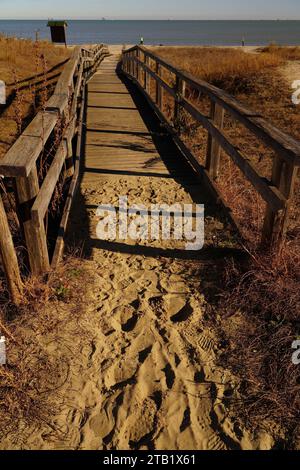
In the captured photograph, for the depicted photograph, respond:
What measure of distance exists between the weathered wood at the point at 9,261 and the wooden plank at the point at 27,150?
10.7 inches

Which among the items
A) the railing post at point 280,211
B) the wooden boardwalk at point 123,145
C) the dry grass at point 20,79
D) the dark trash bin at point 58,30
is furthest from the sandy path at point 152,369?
the dark trash bin at point 58,30

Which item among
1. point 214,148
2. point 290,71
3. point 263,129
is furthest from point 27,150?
point 290,71

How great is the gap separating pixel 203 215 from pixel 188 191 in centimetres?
74

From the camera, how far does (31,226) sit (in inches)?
127

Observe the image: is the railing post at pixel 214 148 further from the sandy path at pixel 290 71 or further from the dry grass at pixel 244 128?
the sandy path at pixel 290 71

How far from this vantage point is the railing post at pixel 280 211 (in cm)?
328

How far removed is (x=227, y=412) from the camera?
2.56 metres

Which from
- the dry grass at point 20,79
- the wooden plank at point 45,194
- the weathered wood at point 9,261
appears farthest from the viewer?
the dry grass at point 20,79

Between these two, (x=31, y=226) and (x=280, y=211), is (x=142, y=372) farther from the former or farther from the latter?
(x=280, y=211)

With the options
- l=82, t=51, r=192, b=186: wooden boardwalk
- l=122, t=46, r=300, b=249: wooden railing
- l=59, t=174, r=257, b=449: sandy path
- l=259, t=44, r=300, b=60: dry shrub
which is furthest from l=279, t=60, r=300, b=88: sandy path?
l=59, t=174, r=257, b=449: sandy path

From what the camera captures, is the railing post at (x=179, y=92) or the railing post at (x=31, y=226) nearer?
the railing post at (x=31, y=226)

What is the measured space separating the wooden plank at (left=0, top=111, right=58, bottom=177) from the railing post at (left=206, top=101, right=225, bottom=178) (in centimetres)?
208
